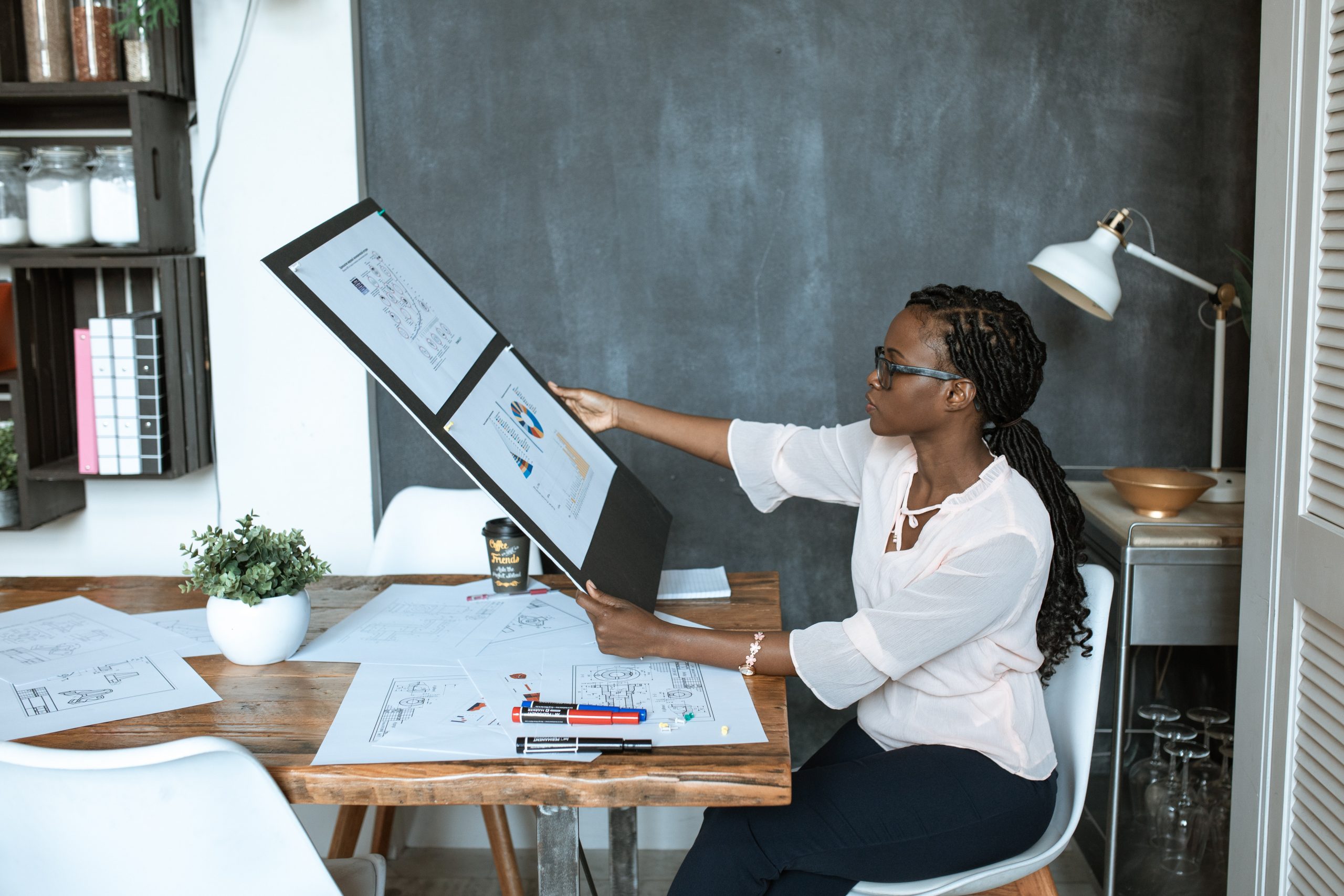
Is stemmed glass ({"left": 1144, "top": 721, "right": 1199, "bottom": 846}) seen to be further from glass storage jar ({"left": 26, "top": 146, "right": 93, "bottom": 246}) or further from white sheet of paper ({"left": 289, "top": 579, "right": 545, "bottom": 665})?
glass storage jar ({"left": 26, "top": 146, "right": 93, "bottom": 246})

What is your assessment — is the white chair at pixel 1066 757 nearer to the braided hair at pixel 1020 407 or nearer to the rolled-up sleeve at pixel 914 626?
the braided hair at pixel 1020 407

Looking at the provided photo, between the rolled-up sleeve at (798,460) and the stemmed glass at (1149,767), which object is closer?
the rolled-up sleeve at (798,460)

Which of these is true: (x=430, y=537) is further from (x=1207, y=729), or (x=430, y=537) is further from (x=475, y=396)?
(x=1207, y=729)

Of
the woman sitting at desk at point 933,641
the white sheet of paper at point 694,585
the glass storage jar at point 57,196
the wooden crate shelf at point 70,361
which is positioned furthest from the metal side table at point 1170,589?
the glass storage jar at point 57,196

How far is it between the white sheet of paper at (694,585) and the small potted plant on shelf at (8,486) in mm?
1728

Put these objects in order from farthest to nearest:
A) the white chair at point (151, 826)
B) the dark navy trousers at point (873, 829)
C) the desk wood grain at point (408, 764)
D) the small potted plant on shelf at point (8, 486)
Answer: the small potted plant on shelf at point (8, 486)
the dark navy trousers at point (873, 829)
the desk wood grain at point (408, 764)
the white chair at point (151, 826)

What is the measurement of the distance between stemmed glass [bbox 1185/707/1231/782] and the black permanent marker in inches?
60.6

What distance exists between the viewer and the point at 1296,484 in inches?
70.3

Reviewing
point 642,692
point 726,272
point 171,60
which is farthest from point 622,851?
point 171,60

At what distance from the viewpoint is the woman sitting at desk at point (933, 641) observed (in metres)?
1.54

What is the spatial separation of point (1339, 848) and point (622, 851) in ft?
3.62

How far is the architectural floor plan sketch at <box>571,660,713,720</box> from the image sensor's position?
4.88 ft

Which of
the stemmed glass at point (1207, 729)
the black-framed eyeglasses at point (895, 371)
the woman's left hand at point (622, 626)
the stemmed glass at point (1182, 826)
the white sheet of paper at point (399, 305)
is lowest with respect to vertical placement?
the stemmed glass at point (1182, 826)

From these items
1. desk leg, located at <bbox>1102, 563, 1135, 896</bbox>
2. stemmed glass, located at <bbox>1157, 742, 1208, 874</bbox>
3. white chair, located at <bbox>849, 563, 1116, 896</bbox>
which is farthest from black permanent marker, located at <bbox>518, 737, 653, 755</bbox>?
stemmed glass, located at <bbox>1157, 742, 1208, 874</bbox>
